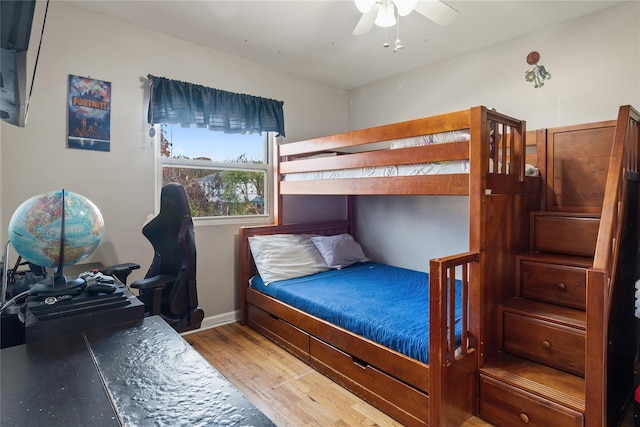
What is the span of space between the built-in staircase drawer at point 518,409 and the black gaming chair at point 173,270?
5.48 feet

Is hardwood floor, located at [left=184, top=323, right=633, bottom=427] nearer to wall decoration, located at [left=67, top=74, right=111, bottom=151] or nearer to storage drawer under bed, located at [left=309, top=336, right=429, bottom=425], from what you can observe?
storage drawer under bed, located at [left=309, top=336, right=429, bottom=425]

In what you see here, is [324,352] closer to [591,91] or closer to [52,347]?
[52,347]

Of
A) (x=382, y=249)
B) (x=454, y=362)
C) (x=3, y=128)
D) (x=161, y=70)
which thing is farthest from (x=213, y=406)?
(x=382, y=249)

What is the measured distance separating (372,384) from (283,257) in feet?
4.61

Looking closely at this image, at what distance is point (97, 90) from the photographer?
8.32 feet

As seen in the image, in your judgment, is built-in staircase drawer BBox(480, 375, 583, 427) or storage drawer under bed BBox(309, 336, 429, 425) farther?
storage drawer under bed BBox(309, 336, 429, 425)

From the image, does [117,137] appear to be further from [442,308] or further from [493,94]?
[493,94]

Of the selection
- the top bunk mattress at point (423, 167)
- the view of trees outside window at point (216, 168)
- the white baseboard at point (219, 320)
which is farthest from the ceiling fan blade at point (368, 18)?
the white baseboard at point (219, 320)

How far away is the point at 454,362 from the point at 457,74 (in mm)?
2477

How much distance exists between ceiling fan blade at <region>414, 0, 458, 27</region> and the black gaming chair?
1.75m

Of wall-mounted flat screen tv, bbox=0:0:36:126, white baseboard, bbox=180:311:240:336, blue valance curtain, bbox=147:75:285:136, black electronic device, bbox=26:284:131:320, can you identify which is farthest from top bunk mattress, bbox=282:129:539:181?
wall-mounted flat screen tv, bbox=0:0:36:126

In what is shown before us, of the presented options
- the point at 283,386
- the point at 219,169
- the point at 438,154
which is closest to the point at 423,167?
the point at 438,154

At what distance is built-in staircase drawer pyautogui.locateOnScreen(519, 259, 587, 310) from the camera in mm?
1981

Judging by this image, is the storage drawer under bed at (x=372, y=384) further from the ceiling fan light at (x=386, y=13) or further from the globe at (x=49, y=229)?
the ceiling fan light at (x=386, y=13)
